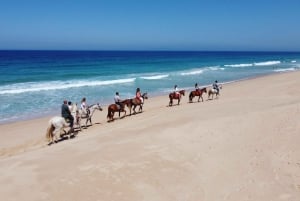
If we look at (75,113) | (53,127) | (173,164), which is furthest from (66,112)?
(173,164)

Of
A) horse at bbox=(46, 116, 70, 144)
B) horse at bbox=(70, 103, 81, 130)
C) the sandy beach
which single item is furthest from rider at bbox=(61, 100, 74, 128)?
the sandy beach

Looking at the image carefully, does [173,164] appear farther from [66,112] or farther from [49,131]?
[66,112]

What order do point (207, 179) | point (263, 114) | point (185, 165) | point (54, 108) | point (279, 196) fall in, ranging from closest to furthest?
point (279, 196) < point (207, 179) < point (185, 165) < point (263, 114) < point (54, 108)

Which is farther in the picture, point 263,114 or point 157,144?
point 263,114

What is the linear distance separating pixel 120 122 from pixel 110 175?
28.6 feet

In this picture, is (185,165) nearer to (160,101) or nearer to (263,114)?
(263,114)

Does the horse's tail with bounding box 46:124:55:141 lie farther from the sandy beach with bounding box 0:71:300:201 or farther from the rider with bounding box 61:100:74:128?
the rider with bounding box 61:100:74:128

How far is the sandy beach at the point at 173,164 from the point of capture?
9.12 m

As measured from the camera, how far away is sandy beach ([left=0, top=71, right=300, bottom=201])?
912cm

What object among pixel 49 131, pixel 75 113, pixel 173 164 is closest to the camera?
pixel 173 164

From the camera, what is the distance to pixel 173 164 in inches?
423

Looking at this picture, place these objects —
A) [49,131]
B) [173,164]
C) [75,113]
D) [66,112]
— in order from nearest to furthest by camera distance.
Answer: [173,164], [49,131], [66,112], [75,113]

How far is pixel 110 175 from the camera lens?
10.0 m

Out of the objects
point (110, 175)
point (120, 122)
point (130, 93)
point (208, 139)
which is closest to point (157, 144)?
point (208, 139)
